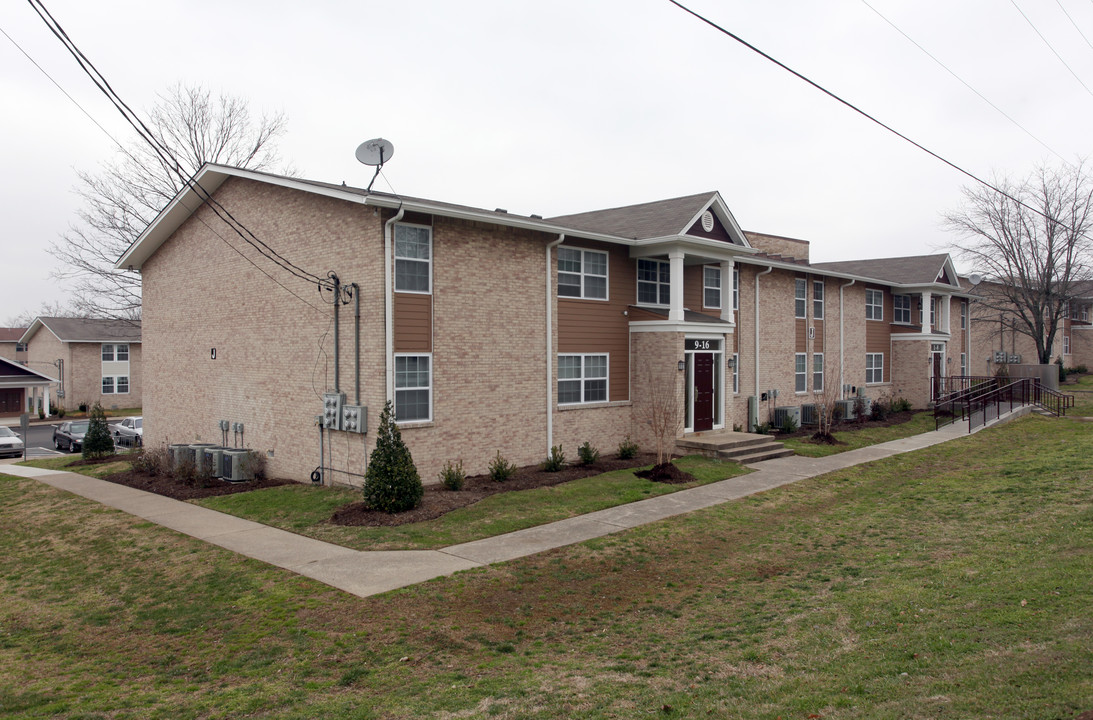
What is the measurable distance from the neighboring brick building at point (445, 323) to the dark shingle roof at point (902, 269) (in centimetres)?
935

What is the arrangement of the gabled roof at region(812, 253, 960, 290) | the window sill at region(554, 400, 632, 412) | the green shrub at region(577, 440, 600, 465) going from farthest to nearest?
the gabled roof at region(812, 253, 960, 290) < the window sill at region(554, 400, 632, 412) < the green shrub at region(577, 440, 600, 465)

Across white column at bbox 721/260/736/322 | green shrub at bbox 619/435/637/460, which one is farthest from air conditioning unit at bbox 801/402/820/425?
green shrub at bbox 619/435/637/460

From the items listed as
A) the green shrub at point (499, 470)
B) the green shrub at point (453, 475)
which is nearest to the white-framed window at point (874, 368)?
the green shrub at point (499, 470)

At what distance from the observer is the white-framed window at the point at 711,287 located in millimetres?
21844

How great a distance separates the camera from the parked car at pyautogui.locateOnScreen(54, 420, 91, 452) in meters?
29.8

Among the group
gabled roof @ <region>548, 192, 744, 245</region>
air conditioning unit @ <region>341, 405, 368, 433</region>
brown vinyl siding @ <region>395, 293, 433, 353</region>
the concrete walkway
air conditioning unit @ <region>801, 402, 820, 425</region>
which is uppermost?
gabled roof @ <region>548, 192, 744, 245</region>

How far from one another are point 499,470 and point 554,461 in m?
1.67

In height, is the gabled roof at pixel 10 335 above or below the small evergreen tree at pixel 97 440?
above

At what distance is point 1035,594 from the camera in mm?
7262

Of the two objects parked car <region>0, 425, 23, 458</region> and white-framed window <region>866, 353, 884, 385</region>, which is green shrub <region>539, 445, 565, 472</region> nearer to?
white-framed window <region>866, 353, 884, 385</region>

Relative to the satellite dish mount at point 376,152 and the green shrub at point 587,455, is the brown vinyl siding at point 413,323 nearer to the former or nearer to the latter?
the satellite dish mount at point 376,152

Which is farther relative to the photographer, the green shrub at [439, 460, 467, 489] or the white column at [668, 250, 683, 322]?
the white column at [668, 250, 683, 322]

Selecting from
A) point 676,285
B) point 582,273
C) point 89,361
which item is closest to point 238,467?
point 582,273

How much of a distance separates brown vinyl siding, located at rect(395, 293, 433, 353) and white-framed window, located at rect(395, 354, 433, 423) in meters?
0.22
